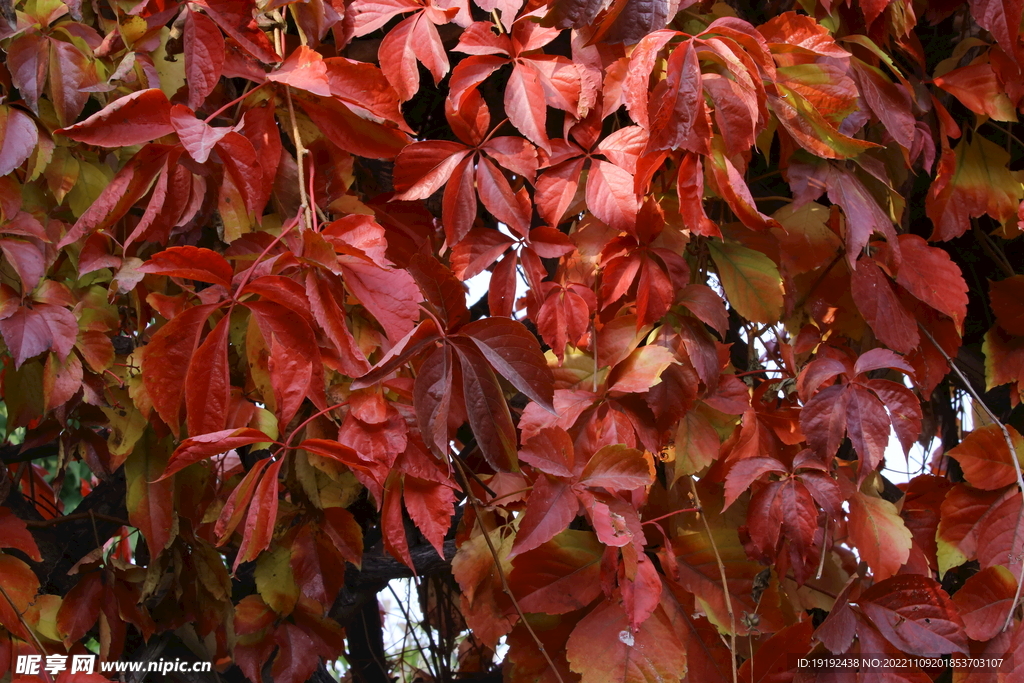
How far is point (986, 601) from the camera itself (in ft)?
2.49

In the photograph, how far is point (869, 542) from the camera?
0.75 m

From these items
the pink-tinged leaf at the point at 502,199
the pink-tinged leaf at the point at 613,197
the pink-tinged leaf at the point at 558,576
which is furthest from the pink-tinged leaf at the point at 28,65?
the pink-tinged leaf at the point at 558,576

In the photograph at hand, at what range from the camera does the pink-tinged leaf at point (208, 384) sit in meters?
0.62

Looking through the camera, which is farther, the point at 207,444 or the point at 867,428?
the point at 867,428

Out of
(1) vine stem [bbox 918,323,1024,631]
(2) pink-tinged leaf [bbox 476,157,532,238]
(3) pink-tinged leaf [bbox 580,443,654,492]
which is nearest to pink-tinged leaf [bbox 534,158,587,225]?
(2) pink-tinged leaf [bbox 476,157,532,238]

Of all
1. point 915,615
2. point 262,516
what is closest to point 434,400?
point 262,516

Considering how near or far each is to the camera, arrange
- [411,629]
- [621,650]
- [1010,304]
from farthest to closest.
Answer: [411,629] < [1010,304] < [621,650]

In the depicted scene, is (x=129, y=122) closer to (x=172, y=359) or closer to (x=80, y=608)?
(x=172, y=359)

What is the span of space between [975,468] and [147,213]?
0.86 m

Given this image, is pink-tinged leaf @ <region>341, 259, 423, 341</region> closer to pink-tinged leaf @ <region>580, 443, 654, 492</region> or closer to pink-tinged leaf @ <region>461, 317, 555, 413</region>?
pink-tinged leaf @ <region>461, 317, 555, 413</region>

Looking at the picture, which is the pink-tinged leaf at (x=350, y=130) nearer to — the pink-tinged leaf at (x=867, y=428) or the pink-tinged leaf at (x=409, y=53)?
the pink-tinged leaf at (x=409, y=53)

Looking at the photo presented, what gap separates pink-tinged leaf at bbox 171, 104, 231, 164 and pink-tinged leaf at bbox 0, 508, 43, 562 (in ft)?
1.56

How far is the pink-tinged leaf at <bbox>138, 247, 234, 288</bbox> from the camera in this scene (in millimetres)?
590

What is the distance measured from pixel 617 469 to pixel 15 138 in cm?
68
